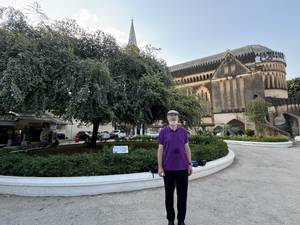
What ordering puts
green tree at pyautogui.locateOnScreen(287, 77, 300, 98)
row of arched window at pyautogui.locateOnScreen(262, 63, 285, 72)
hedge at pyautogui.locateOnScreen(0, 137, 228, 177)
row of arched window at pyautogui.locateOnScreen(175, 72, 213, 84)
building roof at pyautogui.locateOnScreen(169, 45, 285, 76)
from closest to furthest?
hedge at pyautogui.locateOnScreen(0, 137, 228, 177)
row of arched window at pyautogui.locateOnScreen(262, 63, 285, 72)
building roof at pyautogui.locateOnScreen(169, 45, 285, 76)
row of arched window at pyautogui.locateOnScreen(175, 72, 213, 84)
green tree at pyautogui.locateOnScreen(287, 77, 300, 98)

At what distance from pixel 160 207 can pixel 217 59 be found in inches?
1573

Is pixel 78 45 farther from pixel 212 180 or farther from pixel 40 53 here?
pixel 212 180

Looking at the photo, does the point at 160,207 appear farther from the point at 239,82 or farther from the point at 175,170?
the point at 239,82

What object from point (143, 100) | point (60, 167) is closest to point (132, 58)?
point (143, 100)

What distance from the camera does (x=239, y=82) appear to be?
111ft

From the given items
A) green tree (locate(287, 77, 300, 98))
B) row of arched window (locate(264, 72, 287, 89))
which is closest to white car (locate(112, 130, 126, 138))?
row of arched window (locate(264, 72, 287, 89))

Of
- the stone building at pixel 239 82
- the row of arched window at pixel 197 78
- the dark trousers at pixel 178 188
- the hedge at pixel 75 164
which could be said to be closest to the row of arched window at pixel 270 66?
the stone building at pixel 239 82

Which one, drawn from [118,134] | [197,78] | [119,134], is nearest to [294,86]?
[197,78]

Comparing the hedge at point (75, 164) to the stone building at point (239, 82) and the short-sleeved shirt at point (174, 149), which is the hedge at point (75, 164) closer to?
the short-sleeved shirt at point (174, 149)

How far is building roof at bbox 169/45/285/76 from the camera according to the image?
33.8m

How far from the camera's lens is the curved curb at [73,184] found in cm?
531

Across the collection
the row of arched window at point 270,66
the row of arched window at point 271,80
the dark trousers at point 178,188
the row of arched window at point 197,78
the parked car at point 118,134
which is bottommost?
the dark trousers at point 178,188

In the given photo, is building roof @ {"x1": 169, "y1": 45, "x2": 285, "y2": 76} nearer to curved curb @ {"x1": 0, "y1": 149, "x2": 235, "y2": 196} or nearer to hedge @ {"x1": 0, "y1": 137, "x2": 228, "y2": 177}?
hedge @ {"x1": 0, "y1": 137, "x2": 228, "y2": 177}

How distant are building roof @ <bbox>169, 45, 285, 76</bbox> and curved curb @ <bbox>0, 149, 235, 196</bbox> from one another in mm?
34068
